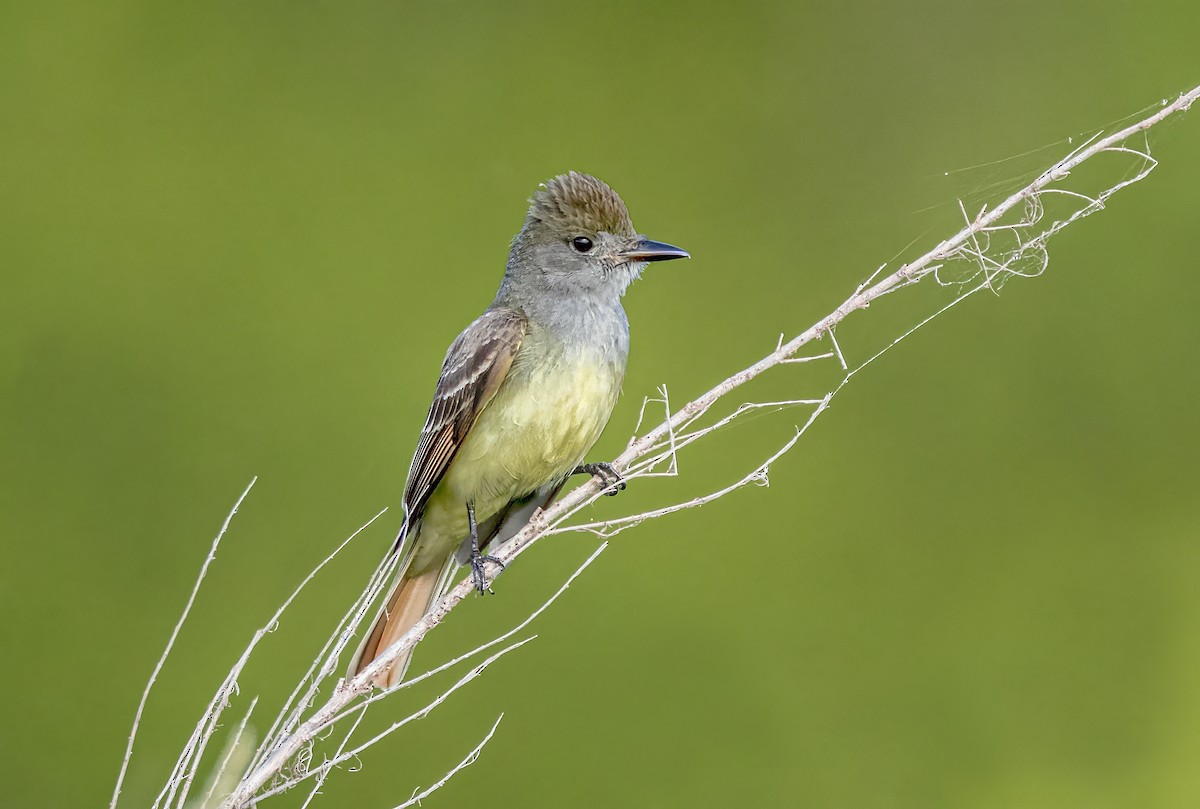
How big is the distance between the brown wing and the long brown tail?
0.72ft

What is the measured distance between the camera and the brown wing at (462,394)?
3.03m

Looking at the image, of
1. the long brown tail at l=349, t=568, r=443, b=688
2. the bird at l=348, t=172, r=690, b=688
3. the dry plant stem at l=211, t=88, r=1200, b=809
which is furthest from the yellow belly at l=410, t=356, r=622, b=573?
the dry plant stem at l=211, t=88, r=1200, b=809

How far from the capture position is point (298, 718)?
180 centimetres

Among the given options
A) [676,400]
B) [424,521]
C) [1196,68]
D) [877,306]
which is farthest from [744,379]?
[1196,68]

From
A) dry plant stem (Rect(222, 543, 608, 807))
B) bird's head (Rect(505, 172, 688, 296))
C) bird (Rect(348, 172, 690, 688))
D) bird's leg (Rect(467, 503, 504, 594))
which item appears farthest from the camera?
bird's head (Rect(505, 172, 688, 296))

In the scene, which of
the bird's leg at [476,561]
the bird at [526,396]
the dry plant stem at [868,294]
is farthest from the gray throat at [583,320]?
the dry plant stem at [868,294]

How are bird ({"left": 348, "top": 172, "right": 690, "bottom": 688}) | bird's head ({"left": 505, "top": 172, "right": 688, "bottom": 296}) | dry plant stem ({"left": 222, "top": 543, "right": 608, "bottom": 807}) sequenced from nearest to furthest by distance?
1. dry plant stem ({"left": 222, "top": 543, "right": 608, "bottom": 807})
2. bird ({"left": 348, "top": 172, "right": 690, "bottom": 688})
3. bird's head ({"left": 505, "top": 172, "right": 688, "bottom": 296})

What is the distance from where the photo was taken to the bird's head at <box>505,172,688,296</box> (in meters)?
3.16

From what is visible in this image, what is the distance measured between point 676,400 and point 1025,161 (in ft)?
8.46

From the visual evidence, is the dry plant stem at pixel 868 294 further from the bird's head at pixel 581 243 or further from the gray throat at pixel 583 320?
the bird's head at pixel 581 243

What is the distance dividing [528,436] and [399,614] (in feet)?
1.76

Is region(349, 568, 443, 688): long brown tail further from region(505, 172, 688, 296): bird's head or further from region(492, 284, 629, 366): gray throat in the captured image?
region(505, 172, 688, 296): bird's head

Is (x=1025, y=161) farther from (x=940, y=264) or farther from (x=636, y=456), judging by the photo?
(x=636, y=456)

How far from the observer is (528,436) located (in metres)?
2.97
